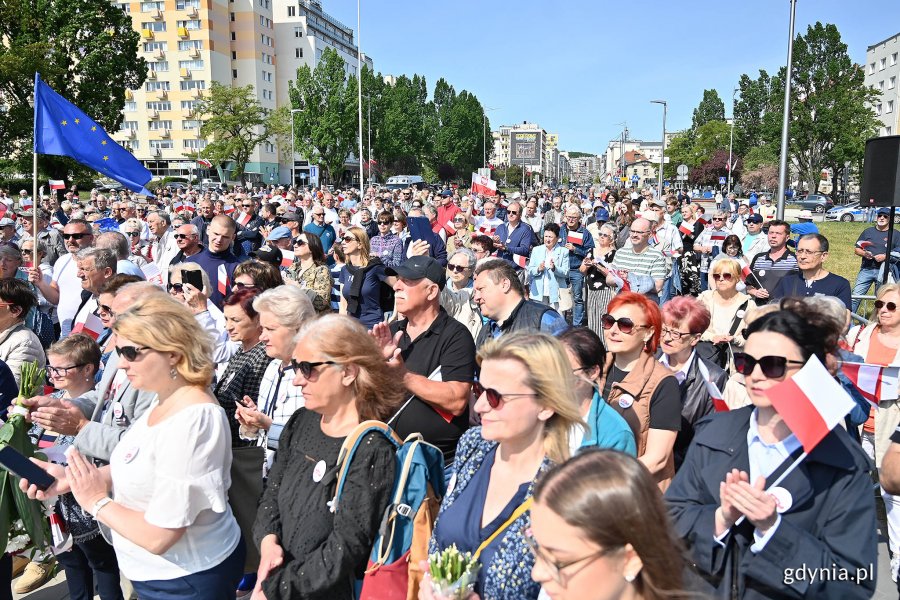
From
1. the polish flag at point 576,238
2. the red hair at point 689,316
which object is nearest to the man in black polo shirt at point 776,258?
the polish flag at point 576,238

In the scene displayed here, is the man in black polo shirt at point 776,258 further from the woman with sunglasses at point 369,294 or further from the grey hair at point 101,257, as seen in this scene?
the grey hair at point 101,257

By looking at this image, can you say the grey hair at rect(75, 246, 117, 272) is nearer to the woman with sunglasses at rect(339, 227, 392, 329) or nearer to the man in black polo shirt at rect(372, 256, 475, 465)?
the woman with sunglasses at rect(339, 227, 392, 329)

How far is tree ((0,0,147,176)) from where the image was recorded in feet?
124

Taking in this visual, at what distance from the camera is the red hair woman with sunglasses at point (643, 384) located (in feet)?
11.6

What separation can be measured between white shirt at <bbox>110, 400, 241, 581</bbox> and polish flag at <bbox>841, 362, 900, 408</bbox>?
320cm

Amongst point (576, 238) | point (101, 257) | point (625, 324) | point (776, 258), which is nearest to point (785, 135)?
point (576, 238)

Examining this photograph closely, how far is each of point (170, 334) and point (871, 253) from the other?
10.6 metres

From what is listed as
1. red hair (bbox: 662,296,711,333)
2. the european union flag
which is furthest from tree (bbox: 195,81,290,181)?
red hair (bbox: 662,296,711,333)

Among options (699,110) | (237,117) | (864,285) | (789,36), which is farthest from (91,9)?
(699,110)

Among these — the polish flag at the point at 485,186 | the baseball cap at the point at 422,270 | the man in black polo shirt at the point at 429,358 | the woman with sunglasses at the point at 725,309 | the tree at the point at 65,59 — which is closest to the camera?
the man in black polo shirt at the point at 429,358

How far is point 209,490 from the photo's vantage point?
2.67 metres

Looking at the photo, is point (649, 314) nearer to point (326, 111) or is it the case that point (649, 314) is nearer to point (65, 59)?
point (65, 59)

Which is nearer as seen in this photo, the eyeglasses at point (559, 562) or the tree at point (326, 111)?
the eyeglasses at point (559, 562)

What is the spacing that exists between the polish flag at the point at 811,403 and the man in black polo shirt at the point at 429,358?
1.65 metres
